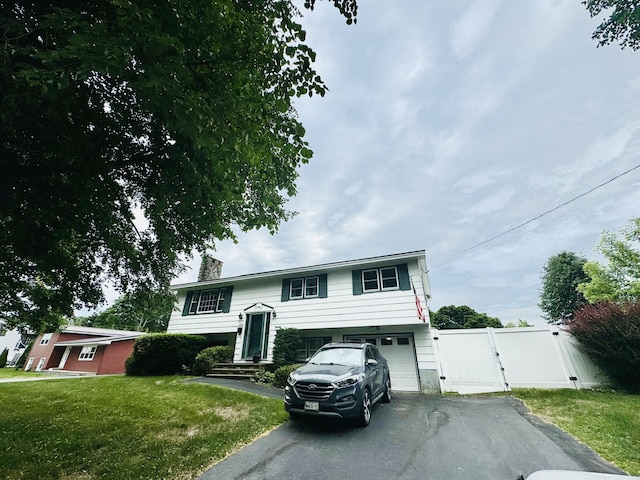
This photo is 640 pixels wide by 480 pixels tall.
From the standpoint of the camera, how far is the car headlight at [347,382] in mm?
5595

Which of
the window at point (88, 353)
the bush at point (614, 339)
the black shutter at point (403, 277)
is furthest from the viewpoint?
the window at point (88, 353)

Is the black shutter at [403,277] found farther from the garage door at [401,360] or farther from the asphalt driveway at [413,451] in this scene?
the asphalt driveway at [413,451]

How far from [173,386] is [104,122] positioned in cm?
880

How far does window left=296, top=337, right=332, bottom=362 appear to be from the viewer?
44.7ft

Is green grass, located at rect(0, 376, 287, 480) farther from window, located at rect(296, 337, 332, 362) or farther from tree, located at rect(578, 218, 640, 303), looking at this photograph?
tree, located at rect(578, 218, 640, 303)

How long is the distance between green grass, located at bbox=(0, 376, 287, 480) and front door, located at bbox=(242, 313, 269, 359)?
5.09m

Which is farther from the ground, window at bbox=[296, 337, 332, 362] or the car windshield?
window at bbox=[296, 337, 332, 362]

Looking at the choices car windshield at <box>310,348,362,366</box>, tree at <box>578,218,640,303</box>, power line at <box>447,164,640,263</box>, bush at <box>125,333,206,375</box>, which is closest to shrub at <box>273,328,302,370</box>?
bush at <box>125,333,206,375</box>

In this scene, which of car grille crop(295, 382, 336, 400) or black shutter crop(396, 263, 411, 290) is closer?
car grille crop(295, 382, 336, 400)

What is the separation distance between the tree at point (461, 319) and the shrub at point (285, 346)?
53.9 feet

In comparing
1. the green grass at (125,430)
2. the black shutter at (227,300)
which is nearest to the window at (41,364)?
the black shutter at (227,300)

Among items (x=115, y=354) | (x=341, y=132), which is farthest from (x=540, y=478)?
(x=115, y=354)

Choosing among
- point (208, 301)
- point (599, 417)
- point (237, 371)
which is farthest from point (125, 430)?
point (208, 301)

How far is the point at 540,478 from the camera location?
58.3 inches
